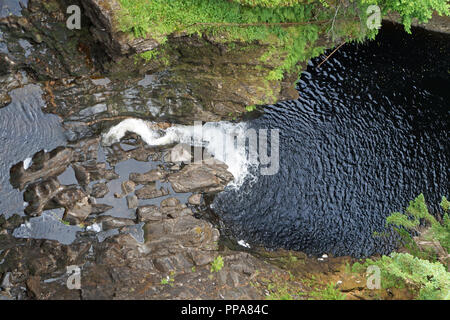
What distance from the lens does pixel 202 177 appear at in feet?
70.5

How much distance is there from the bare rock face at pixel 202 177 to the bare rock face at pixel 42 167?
5.99 meters

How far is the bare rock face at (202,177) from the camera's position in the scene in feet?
69.4

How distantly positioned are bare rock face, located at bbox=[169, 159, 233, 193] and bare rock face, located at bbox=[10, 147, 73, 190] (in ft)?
19.6

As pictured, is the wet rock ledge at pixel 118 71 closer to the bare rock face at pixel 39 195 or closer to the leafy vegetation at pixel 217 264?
the bare rock face at pixel 39 195

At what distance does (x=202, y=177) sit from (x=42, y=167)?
8.81 m

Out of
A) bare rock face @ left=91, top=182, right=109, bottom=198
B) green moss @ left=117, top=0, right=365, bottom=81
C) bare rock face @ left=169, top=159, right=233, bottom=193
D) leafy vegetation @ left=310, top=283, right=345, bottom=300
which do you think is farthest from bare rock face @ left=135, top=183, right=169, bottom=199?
leafy vegetation @ left=310, top=283, right=345, bottom=300

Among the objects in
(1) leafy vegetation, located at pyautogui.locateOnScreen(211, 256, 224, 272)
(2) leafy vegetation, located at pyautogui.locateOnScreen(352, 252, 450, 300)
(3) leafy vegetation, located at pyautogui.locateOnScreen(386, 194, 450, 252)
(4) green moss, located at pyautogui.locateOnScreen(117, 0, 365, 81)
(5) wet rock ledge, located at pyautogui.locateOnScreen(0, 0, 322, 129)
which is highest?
(4) green moss, located at pyautogui.locateOnScreen(117, 0, 365, 81)

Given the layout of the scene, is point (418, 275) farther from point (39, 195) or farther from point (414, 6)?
point (39, 195)

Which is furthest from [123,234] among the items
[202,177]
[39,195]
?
[202,177]

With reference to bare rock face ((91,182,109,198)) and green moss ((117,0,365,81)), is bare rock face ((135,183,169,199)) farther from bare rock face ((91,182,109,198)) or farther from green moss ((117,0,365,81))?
green moss ((117,0,365,81))

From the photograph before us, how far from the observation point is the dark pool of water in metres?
21.1

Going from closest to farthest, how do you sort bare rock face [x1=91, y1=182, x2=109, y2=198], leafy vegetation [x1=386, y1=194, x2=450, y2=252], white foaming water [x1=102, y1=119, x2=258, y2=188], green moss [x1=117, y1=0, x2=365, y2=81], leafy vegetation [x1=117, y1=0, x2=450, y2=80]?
1. leafy vegetation [x1=386, y1=194, x2=450, y2=252]
2. green moss [x1=117, y1=0, x2=365, y2=81]
3. leafy vegetation [x1=117, y1=0, x2=450, y2=80]
4. bare rock face [x1=91, y1=182, x2=109, y2=198]
5. white foaming water [x1=102, y1=119, x2=258, y2=188]

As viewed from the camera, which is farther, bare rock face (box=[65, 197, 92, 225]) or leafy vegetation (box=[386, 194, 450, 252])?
bare rock face (box=[65, 197, 92, 225])
